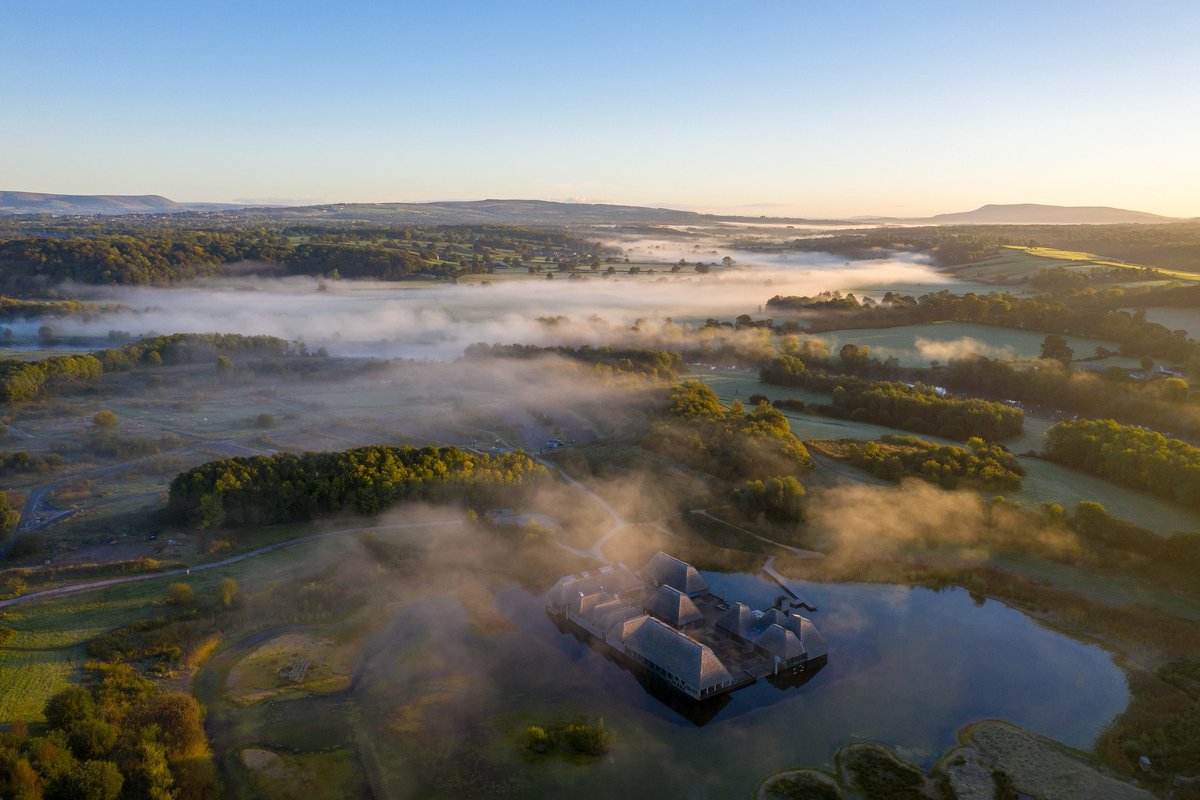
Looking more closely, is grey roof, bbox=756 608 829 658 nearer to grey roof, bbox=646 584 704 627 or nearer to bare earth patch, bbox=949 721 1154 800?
grey roof, bbox=646 584 704 627

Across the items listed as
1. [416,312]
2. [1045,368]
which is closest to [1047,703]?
[1045,368]

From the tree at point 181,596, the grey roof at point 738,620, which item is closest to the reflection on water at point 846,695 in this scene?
the grey roof at point 738,620

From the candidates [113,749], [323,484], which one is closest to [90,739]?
[113,749]

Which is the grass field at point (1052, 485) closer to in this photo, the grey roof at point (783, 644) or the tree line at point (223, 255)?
the grey roof at point (783, 644)

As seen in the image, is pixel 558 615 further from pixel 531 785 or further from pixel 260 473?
pixel 260 473

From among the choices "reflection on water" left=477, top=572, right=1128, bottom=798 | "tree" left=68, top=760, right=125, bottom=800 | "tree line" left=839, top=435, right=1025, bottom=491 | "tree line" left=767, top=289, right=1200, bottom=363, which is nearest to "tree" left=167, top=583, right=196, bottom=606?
"tree" left=68, top=760, right=125, bottom=800
